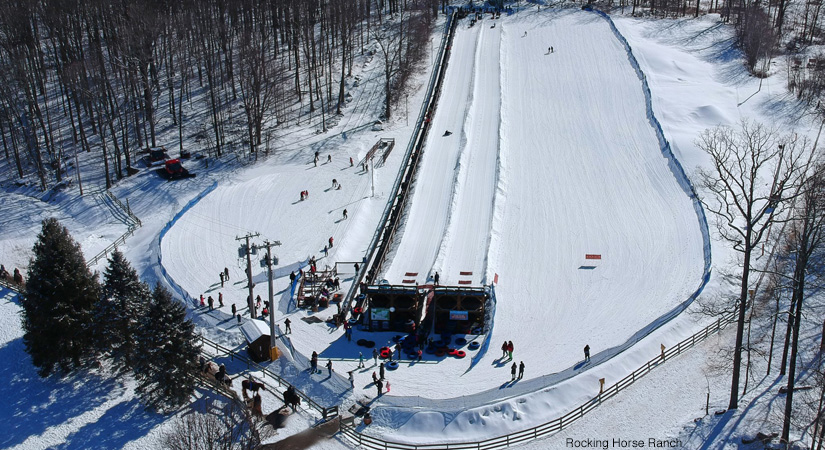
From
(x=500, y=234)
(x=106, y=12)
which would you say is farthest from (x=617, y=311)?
(x=106, y=12)

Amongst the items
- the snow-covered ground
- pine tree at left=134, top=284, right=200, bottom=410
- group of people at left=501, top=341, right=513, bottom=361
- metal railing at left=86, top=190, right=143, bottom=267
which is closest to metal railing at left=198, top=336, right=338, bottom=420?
the snow-covered ground

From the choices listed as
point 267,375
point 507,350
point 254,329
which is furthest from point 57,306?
point 507,350

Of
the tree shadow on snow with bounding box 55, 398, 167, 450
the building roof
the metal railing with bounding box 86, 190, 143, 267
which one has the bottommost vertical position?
the metal railing with bounding box 86, 190, 143, 267

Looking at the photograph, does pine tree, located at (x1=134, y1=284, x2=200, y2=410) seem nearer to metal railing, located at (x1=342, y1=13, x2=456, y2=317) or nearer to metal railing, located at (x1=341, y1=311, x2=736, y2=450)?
metal railing, located at (x1=341, y1=311, x2=736, y2=450)

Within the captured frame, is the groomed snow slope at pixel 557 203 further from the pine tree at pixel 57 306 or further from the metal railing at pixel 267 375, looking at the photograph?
the pine tree at pixel 57 306

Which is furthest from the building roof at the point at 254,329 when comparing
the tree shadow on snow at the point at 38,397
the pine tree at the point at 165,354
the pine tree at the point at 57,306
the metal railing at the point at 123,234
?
the metal railing at the point at 123,234

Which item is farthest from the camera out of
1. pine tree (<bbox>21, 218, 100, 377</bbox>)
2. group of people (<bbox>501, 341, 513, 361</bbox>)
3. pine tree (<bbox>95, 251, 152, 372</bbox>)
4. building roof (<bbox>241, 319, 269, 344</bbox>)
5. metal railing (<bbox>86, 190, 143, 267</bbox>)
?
metal railing (<bbox>86, 190, 143, 267</bbox>)
